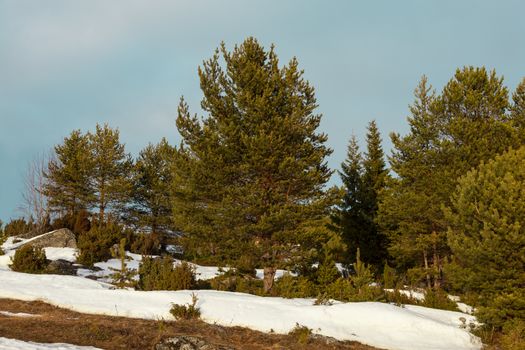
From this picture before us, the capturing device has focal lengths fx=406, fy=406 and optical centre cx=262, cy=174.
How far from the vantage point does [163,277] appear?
1336 centimetres

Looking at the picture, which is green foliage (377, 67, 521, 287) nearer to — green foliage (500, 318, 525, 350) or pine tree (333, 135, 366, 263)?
pine tree (333, 135, 366, 263)

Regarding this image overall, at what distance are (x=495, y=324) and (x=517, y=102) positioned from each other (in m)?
17.1

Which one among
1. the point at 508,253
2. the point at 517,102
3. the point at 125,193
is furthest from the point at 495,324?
the point at 125,193

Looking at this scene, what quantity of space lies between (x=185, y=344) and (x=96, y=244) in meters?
15.1

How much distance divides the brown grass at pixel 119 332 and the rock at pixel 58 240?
14.1 m

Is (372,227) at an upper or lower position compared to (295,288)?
upper

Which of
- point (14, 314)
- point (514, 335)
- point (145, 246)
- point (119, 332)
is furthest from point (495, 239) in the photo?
point (145, 246)

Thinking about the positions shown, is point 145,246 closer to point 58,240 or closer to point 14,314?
point 58,240

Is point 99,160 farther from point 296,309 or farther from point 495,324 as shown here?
point 495,324

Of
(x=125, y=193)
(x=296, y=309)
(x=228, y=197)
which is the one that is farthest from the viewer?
(x=125, y=193)

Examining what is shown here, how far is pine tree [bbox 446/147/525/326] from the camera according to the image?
995 cm

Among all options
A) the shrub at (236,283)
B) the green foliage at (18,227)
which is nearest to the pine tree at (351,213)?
the shrub at (236,283)

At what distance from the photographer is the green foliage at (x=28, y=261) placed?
16125mm

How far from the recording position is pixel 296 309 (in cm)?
1087
